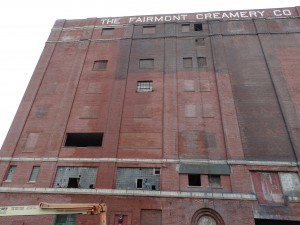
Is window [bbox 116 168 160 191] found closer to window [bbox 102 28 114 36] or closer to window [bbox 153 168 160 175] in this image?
window [bbox 153 168 160 175]

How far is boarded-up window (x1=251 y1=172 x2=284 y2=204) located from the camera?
20.0 meters

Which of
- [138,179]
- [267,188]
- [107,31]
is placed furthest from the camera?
[107,31]

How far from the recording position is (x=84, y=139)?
2616 centimetres

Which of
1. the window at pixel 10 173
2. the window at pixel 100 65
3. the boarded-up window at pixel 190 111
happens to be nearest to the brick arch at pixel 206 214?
the boarded-up window at pixel 190 111

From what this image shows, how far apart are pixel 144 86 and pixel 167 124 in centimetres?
566

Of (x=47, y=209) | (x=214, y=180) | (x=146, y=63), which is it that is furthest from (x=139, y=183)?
(x=146, y=63)

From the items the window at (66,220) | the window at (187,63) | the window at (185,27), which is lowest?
the window at (66,220)

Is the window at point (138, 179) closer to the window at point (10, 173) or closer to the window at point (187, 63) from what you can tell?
the window at point (10, 173)

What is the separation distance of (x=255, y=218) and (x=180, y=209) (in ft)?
17.8

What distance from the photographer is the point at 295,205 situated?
1934cm

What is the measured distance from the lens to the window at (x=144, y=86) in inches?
1078

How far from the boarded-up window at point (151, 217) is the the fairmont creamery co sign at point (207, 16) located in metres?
23.5

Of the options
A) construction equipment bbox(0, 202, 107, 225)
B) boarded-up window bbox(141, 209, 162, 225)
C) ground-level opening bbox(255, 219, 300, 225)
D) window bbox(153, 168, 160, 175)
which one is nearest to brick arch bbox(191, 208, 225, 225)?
boarded-up window bbox(141, 209, 162, 225)

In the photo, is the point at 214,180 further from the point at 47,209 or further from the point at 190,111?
the point at 47,209
